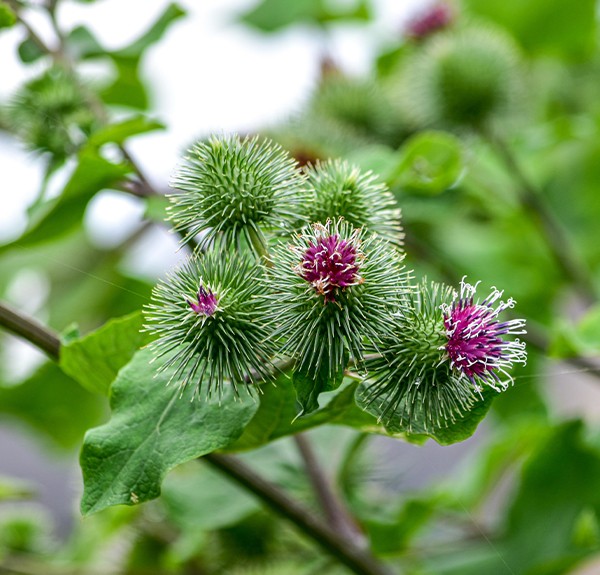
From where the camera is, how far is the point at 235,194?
2.82ft

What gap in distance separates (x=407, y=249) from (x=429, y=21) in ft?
2.09

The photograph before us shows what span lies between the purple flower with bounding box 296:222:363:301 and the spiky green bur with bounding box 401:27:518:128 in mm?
1166

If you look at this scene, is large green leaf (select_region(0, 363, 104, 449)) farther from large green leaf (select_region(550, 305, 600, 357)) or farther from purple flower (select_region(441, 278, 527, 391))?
purple flower (select_region(441, 278, 527, 391))

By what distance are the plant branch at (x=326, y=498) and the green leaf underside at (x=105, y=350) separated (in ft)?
1.07

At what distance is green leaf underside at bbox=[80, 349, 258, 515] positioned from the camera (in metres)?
0.83

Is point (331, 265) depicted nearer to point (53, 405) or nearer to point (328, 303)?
point (328, 303)

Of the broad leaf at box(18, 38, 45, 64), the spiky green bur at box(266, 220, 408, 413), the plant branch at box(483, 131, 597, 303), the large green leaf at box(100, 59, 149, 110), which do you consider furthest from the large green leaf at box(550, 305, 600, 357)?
the large green leaf at box(100, 59, 149, 110)

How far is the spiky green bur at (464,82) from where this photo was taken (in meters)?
1.84

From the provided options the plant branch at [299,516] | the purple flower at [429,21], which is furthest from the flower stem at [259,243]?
the purple flower at [429,21]

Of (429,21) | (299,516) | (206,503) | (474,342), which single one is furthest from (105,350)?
(429,21)

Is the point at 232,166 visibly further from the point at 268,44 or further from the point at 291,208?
the point at 268,44

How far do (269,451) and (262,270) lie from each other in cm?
67

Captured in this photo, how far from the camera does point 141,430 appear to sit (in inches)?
34.2

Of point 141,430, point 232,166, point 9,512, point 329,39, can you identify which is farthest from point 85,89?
point 329,39
